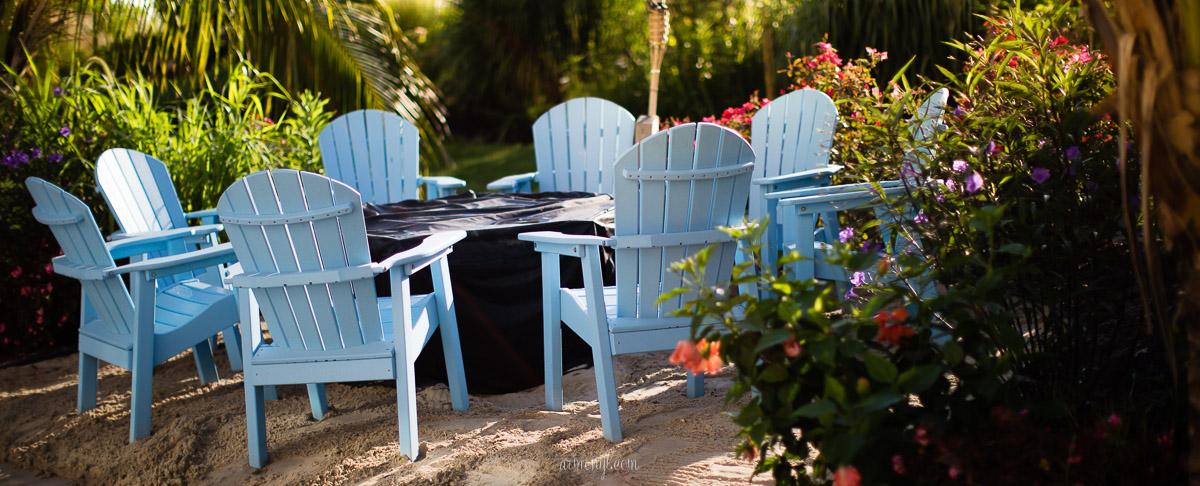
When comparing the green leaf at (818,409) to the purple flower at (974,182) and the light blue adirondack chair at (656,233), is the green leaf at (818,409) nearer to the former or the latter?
the purple flower at (974,182)

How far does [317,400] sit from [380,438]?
40 centimetres

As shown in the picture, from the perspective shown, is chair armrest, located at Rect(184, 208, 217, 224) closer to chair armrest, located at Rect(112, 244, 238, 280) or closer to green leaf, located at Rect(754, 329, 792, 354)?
chair armrest, located at Rect(112, 244, 238, 280)

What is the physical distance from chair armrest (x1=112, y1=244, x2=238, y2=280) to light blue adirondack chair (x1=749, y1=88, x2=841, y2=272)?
2168 millimetres

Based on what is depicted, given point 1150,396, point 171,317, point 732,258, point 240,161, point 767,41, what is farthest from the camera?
point 767,41

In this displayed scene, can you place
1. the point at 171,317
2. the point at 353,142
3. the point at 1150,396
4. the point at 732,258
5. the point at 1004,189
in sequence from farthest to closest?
1. the point at 353,142
2. the point at 171,317
3. the point at 732,258
4. the point at 1004,189
5. the point at 1150,396

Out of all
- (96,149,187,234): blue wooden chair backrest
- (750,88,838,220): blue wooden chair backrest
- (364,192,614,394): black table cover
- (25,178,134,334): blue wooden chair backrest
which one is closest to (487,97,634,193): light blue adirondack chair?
(750,88,838,220): blue wooden chair backrest

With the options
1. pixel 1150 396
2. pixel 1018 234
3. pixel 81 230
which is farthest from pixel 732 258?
pixel 81 230

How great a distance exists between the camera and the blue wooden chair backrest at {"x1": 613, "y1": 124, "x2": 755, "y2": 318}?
2.42 metres

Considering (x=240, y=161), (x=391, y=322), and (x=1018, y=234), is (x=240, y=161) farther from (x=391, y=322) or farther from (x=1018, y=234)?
(x=1018, y=234)

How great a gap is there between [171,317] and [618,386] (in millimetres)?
1692

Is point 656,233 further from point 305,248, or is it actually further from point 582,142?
point 582,142

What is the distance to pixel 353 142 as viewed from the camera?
4566 mm

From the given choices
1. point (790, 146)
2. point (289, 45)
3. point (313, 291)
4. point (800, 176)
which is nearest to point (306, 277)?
point (313, 291)

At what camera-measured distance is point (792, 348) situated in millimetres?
1396
